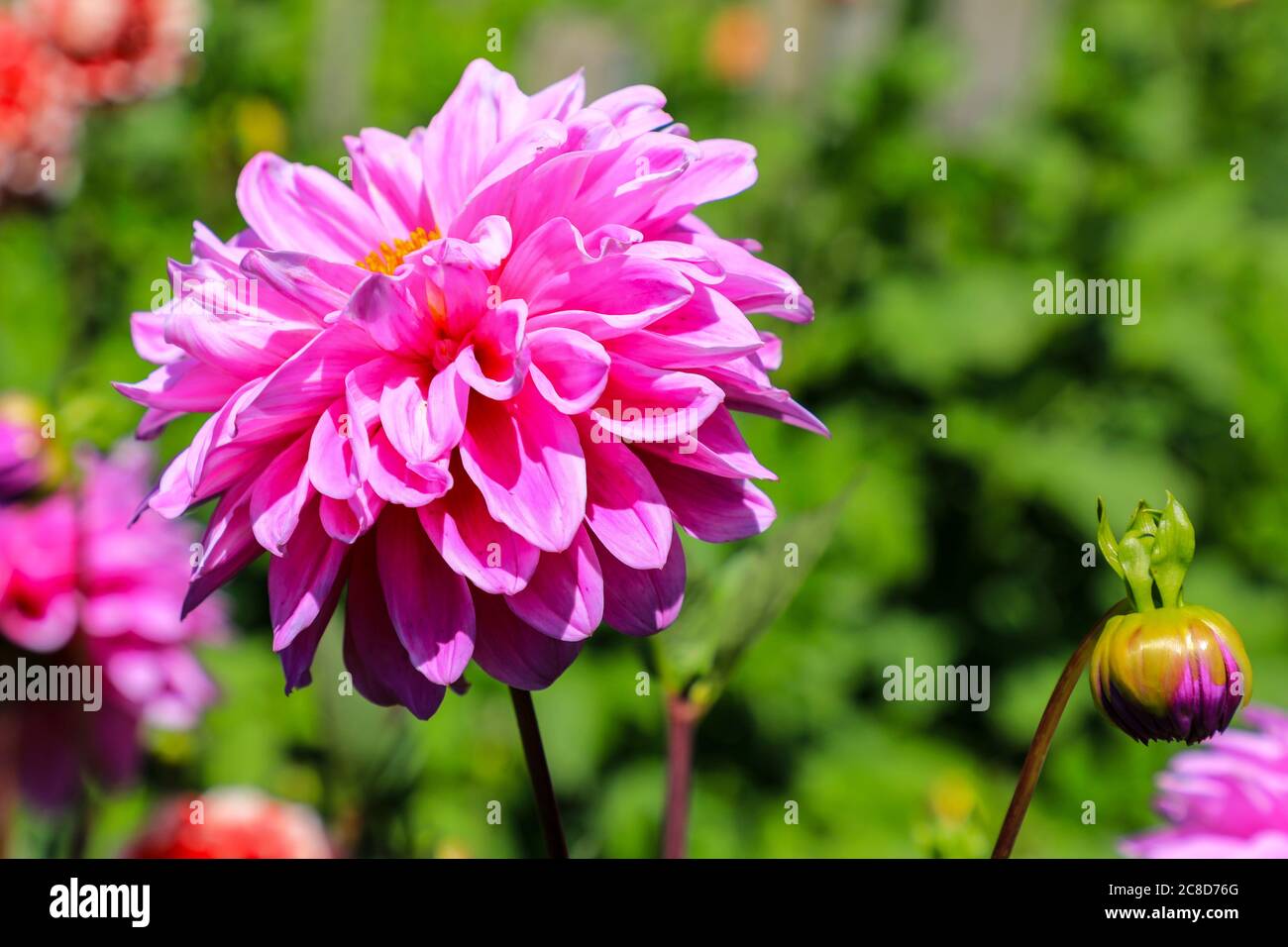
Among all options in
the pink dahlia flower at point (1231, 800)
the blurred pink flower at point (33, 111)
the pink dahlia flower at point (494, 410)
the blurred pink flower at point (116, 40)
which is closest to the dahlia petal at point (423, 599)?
A: the pink dahlia flower at point (494, 410)

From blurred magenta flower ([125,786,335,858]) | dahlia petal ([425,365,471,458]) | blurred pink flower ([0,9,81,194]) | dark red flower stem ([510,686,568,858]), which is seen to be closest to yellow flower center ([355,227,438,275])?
dahlia petal ([425,365,471,458])

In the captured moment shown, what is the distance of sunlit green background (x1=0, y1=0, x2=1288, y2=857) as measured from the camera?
1662mm

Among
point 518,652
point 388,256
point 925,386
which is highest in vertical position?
point 925,386

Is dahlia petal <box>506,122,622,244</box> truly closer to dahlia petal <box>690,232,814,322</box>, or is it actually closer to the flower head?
dahlia petal <box>690,232,814,322</box>

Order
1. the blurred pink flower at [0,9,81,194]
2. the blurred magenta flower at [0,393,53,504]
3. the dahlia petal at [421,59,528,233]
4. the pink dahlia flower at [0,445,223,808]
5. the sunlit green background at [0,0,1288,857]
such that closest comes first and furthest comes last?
the dahlia petal at [421,59,528,233]
the blurred magenta flower at [0,393,53,504]
the pink dahlia flower at [0,445,223,808]
the sunlit green background at [0,0,1288,857]
the blurred pink flower at [0,9,81,194]

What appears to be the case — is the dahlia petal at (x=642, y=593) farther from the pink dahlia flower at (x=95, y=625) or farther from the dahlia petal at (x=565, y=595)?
the pink dahlia flower at (x=95, y=625)

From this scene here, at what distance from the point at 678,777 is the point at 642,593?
0.67 ft

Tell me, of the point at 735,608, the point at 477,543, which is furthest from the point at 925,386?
the point at 477,543

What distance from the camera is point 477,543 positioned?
1.87ft

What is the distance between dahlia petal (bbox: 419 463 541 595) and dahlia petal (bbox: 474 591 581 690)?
28mm

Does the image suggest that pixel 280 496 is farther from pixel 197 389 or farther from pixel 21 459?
pixel 21 459

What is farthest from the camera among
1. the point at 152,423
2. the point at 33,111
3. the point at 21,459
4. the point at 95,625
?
the point at 33,111

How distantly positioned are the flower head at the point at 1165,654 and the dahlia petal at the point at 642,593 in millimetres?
199
